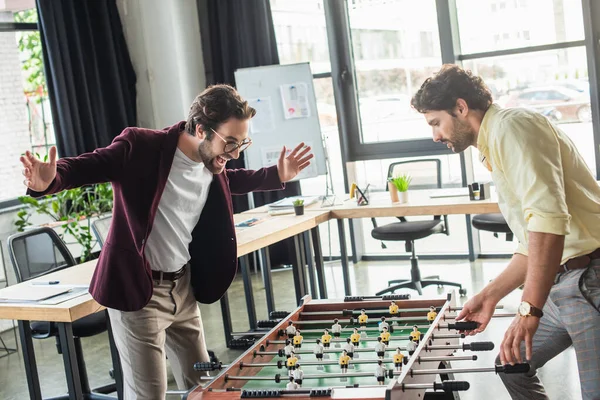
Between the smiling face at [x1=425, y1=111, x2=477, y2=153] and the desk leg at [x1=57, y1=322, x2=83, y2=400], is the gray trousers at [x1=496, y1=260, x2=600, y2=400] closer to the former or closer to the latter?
the smiling face at [x1=425, y1=111, x2=477, y2=153]

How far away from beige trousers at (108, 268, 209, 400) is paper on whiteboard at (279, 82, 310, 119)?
352 cm

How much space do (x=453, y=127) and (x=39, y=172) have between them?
1.32 m

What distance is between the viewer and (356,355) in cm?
242

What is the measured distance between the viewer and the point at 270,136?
636cm

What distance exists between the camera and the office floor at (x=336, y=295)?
3.76m

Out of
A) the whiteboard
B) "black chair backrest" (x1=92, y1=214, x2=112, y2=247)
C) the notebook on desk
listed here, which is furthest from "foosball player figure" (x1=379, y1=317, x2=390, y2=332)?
the whiteboard

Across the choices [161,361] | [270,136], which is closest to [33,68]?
[270,136]

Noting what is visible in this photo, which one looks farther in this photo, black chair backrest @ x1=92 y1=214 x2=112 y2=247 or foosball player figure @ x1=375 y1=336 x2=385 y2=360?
black chair backrest @ x1=92 y1=214 x2=112 y2=247

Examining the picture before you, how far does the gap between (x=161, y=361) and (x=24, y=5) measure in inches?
179

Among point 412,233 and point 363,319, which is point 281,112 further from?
point 363,319

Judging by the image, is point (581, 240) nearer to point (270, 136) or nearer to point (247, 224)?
point (247, 224)

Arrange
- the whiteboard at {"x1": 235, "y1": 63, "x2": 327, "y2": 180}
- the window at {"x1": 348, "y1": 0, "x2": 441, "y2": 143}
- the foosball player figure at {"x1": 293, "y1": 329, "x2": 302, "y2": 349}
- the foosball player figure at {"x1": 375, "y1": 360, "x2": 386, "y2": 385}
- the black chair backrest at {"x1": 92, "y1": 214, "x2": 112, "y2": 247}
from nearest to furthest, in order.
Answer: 1. the foosball player figure at {"x1": 375, "y1": 360, "x2": 386, "y2": 385}
2. the foosball player figure at {"x1": 293, "y1": 329, "x2": 302, "y2": 349}
3. the black chair backrest at {"x1": 92, "y1": 214, "x2": 112, "y2": 247}
4. the whiteboard at {"x1": 235, "y1": 63, "x2": 327, "y2": 180}
5. the window at {"x1": 348, "y1": 0, "x2": 441, "y2": 143}

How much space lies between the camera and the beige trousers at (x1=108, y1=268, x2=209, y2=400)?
2689 millimetres

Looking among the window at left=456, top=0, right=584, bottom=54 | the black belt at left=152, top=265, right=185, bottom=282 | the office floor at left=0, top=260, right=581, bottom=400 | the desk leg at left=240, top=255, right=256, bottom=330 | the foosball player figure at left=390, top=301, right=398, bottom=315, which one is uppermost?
the window at left=456, top=0, right=584, bottom=54
